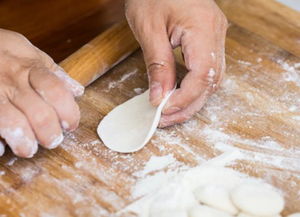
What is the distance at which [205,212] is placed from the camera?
0.84 metres

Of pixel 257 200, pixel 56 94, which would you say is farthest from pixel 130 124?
pixel 257 200

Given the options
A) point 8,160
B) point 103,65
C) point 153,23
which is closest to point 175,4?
point 153,23

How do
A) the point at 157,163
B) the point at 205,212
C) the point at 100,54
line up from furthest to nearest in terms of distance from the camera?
the point at 100,54
the point at 157,163
the point at 205,212

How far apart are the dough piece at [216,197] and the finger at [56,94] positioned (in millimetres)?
241

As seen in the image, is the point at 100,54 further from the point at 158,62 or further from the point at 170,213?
the point at 170,213

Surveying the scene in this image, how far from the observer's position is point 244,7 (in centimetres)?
126

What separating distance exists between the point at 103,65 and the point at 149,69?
0.44ft

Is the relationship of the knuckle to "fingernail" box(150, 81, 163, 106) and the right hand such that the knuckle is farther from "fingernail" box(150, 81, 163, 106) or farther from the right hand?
"fingernail" box(150, 81, 163, 106)

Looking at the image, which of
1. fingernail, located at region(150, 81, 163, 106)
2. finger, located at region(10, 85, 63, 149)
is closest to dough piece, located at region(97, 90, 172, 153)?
fingernail, located at region(150, 81, 163, 106)

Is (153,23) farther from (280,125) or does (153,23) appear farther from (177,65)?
(280,125)

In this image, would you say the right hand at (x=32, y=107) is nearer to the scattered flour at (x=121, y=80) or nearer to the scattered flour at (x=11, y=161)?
the scattered flour at (x=11, y=161)

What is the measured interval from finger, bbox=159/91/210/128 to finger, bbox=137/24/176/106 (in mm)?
38

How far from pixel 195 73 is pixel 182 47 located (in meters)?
0.06

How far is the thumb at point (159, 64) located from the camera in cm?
98
